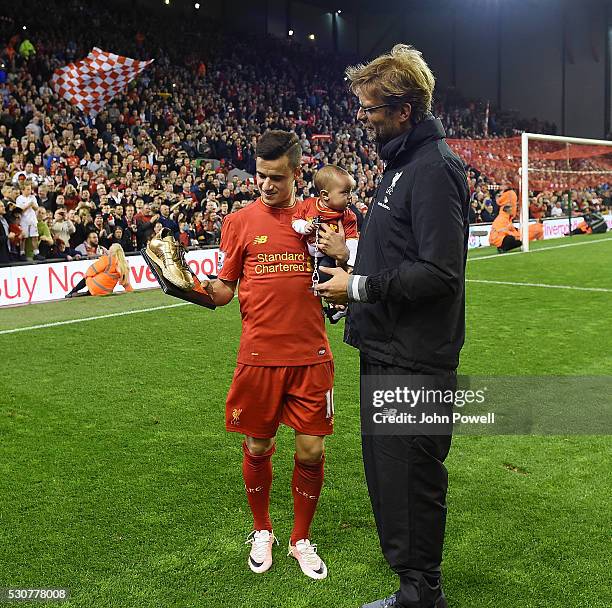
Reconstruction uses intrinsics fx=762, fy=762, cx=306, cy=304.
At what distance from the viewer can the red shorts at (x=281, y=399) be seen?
3100 millimetres

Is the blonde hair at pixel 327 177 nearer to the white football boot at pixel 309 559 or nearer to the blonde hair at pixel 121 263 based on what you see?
the white football boot at pixel 309 559

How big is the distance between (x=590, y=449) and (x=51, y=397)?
13.2 feet

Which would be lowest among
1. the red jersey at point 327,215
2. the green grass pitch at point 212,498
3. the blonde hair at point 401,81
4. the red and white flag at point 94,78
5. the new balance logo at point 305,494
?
the green grass pitch at point 212,498

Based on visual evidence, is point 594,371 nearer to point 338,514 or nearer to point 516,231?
point 338,514

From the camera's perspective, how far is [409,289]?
7.70ft

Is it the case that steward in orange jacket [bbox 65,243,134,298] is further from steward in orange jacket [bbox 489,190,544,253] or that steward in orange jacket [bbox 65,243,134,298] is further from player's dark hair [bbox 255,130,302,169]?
steward in orange jacket [bbox 489,190,544,253]

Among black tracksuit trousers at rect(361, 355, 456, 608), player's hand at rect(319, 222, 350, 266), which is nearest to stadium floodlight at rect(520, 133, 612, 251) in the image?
player's hand at rect(319, 222, 350, 266)

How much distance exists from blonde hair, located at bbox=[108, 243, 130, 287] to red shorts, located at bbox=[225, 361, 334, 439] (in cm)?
886

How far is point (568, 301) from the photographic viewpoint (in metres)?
10.4

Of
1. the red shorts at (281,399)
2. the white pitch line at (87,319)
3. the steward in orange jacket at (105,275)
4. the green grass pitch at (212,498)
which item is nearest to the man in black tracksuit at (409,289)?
the red shorts at (281,399)

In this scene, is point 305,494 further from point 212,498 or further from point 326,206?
point 326,206

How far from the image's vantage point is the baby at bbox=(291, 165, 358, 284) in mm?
2908

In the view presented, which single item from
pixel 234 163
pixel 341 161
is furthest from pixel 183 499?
pixel 341 161

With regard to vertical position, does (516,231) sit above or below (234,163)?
below
